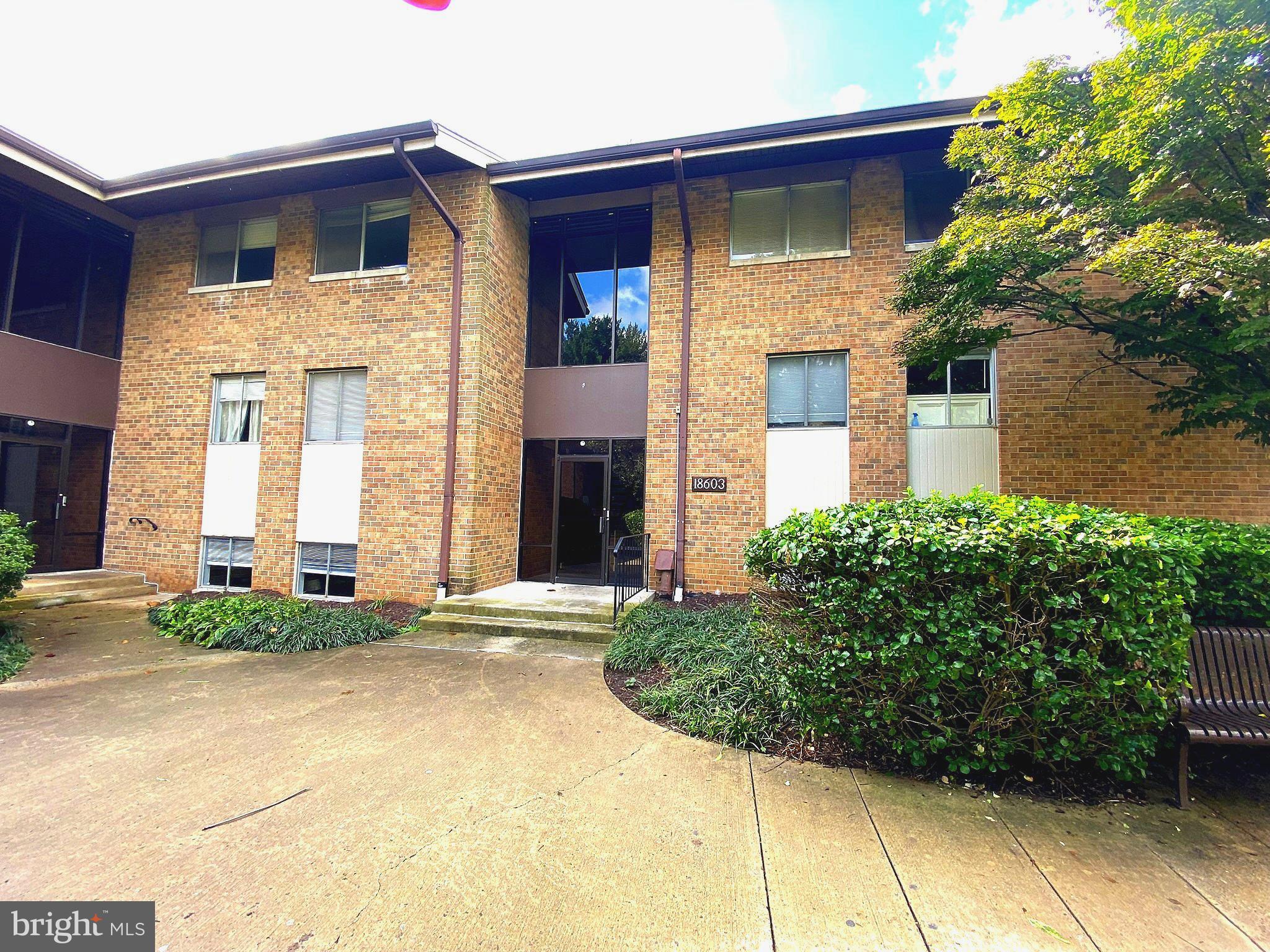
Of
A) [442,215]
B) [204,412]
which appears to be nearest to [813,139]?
[442,215]

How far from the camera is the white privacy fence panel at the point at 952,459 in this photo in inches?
285

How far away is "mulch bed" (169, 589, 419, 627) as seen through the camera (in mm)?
7079

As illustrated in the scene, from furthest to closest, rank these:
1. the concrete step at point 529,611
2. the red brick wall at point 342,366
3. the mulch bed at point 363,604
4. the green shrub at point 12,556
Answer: the red brick wall at point 342,366 → the mulch bed at point 363,604 → the concrete step at point 529,611 → the green shrub at point 12,556

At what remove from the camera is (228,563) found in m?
8.90

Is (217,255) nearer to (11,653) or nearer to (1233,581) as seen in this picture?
(11,653)

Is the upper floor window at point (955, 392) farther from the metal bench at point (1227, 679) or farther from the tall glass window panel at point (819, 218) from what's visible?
the metal bench at point (1227, 679)

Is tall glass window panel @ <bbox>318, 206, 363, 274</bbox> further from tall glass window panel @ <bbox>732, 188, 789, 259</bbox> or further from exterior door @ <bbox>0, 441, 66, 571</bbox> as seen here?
tall glass window panel @ <bbox>732, 188, 789, 259</bbox>

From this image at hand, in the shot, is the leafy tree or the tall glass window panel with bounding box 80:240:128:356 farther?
the tall glass window panel with bounding box 80:240:128:356

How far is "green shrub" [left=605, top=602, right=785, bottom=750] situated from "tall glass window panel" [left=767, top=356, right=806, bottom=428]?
3.16m

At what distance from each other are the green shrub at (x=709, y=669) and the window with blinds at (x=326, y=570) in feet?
16.1

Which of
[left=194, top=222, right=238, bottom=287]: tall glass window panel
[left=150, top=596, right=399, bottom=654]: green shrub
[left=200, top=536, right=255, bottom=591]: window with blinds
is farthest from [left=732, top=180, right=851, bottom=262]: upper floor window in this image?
[left=200, top=536, right=255, bottom=591]: window with blinds

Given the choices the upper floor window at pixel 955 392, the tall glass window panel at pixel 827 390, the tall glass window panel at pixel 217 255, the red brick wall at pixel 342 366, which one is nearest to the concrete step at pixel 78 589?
the red brick wall at pixel 342 366

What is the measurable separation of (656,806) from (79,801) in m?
3.17

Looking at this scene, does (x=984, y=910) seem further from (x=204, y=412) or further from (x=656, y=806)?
(x=204, y=412)
